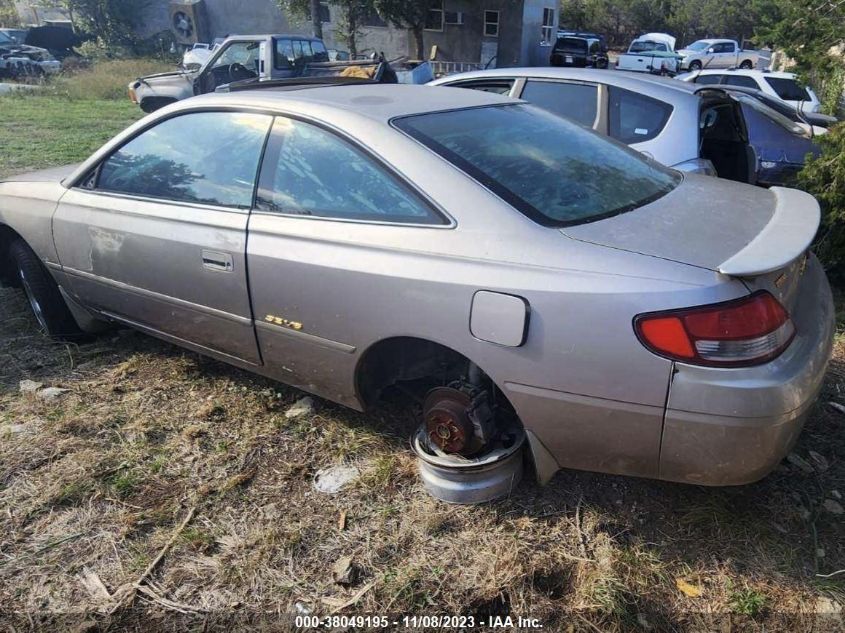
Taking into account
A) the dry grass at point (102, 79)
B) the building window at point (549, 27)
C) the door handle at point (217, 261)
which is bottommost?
the dry grass at point (102, 79)

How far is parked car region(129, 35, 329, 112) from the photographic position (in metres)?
11.8

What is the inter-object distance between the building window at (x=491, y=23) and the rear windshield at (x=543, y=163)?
26009mm

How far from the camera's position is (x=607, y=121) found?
5152mm

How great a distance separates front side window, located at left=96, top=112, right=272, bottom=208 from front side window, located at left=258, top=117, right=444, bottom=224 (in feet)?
0.41

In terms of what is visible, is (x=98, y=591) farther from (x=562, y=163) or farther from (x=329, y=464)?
(x=562, y=163)

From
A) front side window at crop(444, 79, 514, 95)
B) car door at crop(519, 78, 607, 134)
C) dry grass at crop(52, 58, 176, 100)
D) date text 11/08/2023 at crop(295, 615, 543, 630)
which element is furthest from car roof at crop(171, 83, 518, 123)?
dry grass at crop(52, 58, 176, 100)

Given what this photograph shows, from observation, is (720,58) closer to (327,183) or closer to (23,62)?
(23,62)

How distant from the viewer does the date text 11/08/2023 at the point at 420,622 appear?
2.07 metres

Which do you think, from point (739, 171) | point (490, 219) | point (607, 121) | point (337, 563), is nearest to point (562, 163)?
point (490, 219)

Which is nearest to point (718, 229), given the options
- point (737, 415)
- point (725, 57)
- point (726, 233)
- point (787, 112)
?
point (726, 233)

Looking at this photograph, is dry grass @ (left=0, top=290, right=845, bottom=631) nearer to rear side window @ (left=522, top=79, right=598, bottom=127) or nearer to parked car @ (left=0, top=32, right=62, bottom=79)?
rear side window @ (left=522, top=79, right=598, bottom=127)

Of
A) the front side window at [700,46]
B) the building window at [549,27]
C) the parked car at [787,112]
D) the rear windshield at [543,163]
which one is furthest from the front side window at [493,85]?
the front side window at [700,46]

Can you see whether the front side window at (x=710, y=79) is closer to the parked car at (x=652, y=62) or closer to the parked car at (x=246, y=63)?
the parked car at (x=246, y=63)

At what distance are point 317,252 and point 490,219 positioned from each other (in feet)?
2.41
